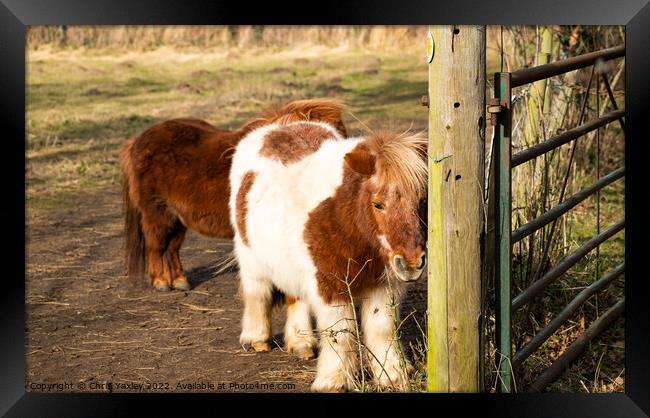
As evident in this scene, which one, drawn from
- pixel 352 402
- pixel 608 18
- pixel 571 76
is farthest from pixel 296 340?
pixel 571 76

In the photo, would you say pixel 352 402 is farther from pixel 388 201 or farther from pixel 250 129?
pixel 250 129

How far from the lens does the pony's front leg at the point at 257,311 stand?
5.70 meters

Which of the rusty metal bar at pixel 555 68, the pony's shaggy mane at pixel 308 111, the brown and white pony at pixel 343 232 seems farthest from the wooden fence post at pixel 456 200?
the pony's shaggy mane at pixel 308 111

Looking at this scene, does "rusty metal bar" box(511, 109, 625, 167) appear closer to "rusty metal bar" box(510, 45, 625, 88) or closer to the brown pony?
"rusty metal bar" box(510, 45, 625, 88)

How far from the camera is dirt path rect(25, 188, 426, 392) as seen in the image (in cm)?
541

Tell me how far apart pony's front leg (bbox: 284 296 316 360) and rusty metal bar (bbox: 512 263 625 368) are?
4.92 ft

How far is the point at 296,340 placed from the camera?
5.65m

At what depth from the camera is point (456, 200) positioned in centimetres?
384

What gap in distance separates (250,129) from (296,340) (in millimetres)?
1670

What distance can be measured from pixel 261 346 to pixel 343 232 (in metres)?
1.45

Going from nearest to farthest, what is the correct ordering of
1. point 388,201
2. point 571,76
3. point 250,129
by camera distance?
point 388,201 → point 250,129 → point 571,76

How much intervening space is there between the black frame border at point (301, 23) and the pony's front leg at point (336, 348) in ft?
2.01

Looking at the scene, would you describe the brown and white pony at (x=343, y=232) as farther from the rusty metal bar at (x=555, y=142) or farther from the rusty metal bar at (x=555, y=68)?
the rusty metal bar at (x=555, y=68)

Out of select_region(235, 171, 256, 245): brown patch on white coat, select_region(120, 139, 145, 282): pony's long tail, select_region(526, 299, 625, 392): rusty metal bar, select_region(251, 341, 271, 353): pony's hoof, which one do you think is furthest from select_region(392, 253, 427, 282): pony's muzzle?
select_region(120, 139, 145, 282): pony's long tail
